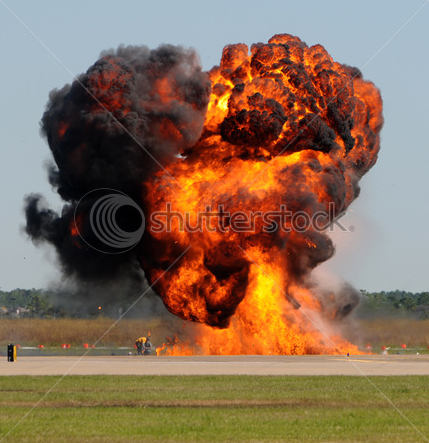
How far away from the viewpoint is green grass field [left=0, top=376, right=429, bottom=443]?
24.3 m

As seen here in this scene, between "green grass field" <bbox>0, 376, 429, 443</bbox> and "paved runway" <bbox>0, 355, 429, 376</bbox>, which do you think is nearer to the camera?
"green grass field" <bbox>0, 376, 429, 443</bbox>

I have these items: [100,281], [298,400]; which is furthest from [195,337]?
[298,400]

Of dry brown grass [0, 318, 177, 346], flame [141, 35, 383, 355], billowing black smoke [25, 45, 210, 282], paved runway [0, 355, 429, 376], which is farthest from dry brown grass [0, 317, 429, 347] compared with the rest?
paved runway [0, 355, 429, 376]

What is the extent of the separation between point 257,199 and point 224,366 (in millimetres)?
15917

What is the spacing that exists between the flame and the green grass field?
22310mm

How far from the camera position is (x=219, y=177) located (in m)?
62.2

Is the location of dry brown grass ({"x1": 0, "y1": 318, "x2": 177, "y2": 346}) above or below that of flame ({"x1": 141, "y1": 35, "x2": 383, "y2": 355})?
below

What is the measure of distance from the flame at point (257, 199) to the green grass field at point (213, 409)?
2231 centimetres

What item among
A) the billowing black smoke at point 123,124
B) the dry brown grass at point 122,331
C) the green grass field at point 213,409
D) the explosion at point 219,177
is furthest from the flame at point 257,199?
the green grass field at point 213,409

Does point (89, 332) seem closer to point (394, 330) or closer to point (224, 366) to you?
point (394, 330)

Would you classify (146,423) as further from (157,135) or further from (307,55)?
(307,55)

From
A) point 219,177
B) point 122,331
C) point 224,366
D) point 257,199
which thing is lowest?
point 122,331

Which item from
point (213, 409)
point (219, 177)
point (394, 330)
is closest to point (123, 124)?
point (219, 177)

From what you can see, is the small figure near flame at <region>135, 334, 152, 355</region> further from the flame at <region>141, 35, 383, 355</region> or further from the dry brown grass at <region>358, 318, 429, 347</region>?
the dry brown grass at <region>358, 318, 429, 347</region>
